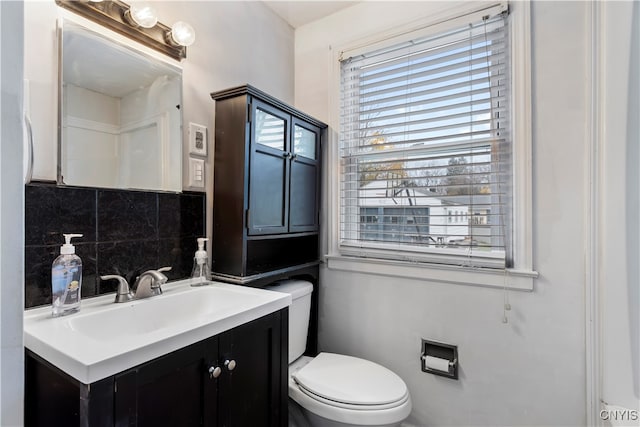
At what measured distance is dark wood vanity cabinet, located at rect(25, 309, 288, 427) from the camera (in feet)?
2.21

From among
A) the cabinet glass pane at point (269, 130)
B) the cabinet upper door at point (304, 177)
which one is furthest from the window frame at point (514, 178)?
the cabinet glass pane at point (269, 130)

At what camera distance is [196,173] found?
1388 mm

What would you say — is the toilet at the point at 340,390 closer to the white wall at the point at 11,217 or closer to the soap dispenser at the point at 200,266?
the soap dispenser at the point at 200,266

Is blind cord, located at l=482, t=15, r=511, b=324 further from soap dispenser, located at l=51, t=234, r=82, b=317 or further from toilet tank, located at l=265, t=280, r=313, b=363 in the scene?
soap dispenser, located at l=51, t=234, r=82, b=317

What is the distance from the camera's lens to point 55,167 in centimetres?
98

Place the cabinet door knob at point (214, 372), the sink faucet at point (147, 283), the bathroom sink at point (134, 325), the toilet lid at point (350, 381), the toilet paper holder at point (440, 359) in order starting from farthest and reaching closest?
the toilet paper holder at point (440, 359) < the toilet lid at point (350, 381) < the sink faucet at point (147, 283) < the cabinet door knob at point (214, 372) < the bathroom sink at point (134, 325)

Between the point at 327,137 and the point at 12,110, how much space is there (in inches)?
65.0

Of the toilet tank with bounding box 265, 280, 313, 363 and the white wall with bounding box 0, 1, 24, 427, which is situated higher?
the white wall with bounding box 0, 1, 24, 427

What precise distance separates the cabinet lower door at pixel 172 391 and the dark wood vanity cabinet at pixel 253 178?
1.63 ft

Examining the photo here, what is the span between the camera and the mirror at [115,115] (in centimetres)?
101

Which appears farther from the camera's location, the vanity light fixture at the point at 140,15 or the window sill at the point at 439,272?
the window sill at the point at 439,272

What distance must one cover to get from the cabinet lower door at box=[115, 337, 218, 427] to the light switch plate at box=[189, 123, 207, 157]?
85 cm

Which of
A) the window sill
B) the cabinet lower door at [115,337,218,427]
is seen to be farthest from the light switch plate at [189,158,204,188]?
the window sill

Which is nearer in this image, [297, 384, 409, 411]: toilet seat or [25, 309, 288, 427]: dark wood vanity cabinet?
[25, 309, 288, 427]: dark wood vanity cabinet
